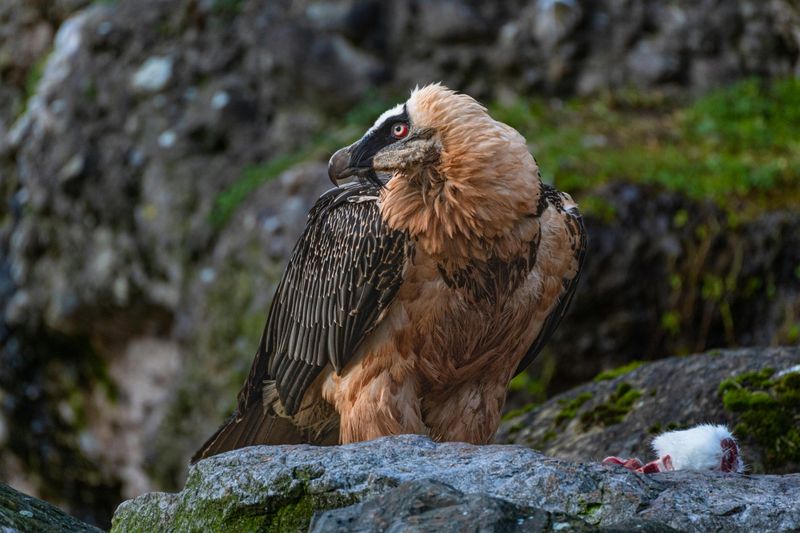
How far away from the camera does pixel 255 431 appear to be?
6.03m

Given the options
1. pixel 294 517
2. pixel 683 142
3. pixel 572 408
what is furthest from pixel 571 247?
pixel 683 142

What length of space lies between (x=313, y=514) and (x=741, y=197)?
682cm

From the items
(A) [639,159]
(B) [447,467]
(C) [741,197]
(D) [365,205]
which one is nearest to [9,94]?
(A) [639,159]

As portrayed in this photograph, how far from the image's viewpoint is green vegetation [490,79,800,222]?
9531 millimetres

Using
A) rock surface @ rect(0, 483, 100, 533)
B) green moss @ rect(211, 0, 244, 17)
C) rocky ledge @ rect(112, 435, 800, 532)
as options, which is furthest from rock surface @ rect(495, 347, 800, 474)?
green moss @ rect(211, 0, 244, 17)

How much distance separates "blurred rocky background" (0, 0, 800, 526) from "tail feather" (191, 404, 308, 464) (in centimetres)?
436

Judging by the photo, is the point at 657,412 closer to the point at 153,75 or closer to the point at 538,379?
the point at 538,379

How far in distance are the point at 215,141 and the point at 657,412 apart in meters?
6.91

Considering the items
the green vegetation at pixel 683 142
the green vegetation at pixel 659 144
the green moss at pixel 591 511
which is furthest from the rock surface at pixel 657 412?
the green vegetation at pixel 683 142

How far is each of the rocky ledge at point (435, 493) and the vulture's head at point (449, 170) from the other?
1.40m

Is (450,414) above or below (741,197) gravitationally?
above

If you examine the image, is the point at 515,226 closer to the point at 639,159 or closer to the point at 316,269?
the point at 316,269

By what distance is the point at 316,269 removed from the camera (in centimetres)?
588

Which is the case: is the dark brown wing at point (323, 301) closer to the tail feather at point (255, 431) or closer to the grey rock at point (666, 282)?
the tail feather at point (255, 431)
